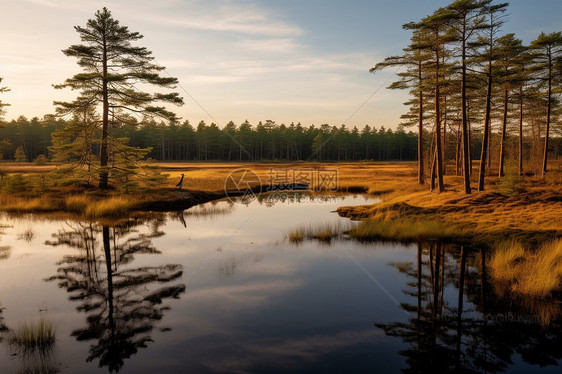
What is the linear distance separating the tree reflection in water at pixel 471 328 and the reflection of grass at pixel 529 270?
0.52 meters

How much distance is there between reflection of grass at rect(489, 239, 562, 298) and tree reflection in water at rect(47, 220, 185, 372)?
1046 cm

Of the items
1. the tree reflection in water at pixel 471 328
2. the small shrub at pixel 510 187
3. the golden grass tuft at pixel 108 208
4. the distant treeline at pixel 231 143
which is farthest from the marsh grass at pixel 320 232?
the distant treeline at pixel 231 143

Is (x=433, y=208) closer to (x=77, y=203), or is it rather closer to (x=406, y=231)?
(x=406, y=231)

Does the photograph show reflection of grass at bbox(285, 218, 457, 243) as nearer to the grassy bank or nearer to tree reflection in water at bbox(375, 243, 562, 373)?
the grassy bank

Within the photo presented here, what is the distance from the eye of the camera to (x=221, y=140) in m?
121

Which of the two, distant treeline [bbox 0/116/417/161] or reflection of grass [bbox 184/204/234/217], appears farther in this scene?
distant treeline [bbox 0/116/417/161]

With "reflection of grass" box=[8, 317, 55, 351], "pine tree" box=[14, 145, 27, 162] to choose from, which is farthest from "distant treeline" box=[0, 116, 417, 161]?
"reflection of grass" box=[8, 317, 55, 351]

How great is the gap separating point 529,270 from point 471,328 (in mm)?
4774

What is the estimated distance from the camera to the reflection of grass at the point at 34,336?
278 inches

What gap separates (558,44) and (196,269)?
41571 mm

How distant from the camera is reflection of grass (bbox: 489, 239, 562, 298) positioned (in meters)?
9.59

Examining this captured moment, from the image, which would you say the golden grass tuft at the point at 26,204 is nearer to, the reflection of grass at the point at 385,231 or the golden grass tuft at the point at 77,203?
the golden grass tuft at the point at 77,203

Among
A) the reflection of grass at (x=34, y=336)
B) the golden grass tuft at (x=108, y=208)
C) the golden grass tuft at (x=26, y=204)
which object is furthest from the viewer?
the golden grass tuft at (x=26, y=204)

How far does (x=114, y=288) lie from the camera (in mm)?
10266
